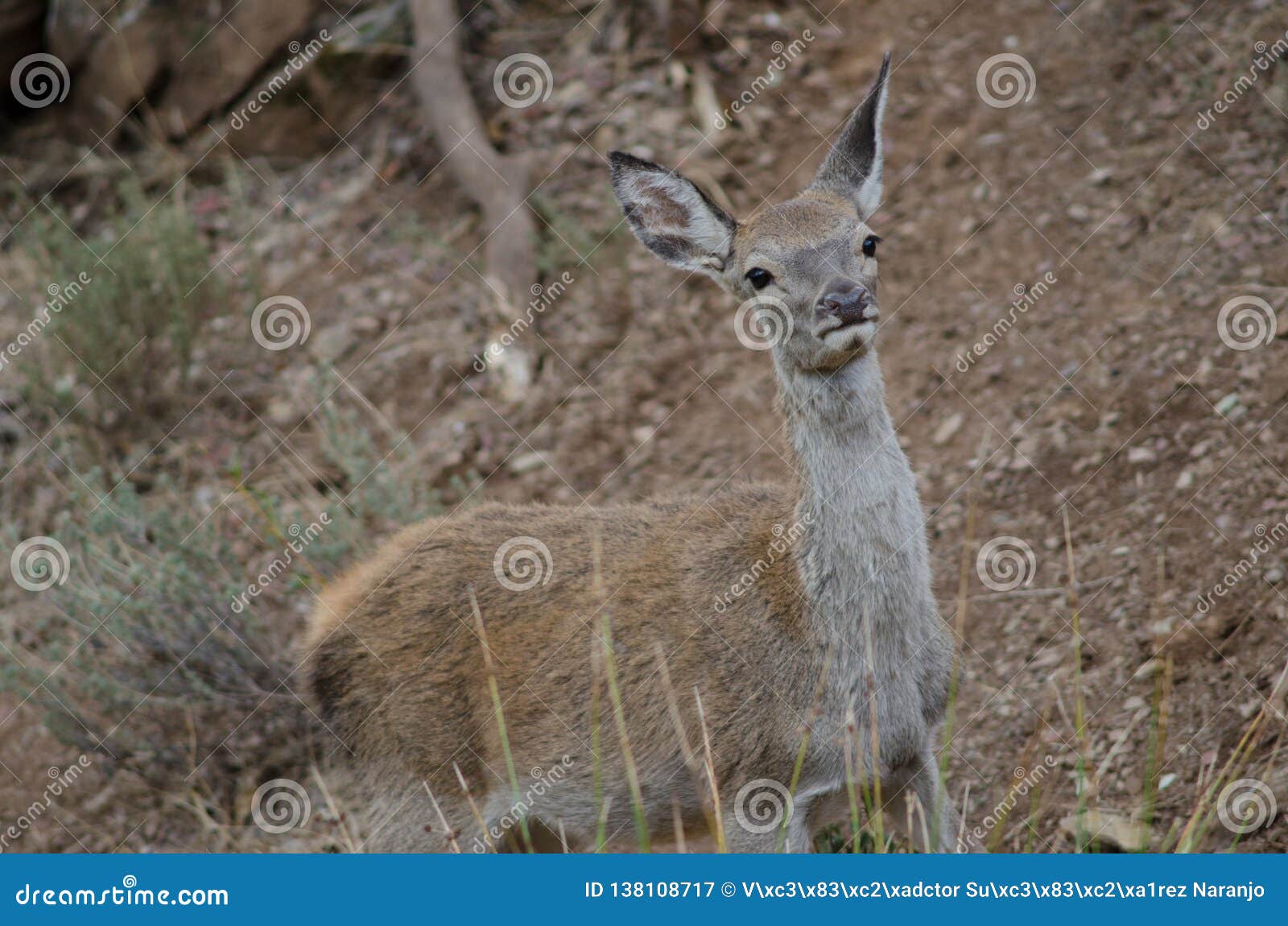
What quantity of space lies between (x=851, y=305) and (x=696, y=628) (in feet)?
4.78

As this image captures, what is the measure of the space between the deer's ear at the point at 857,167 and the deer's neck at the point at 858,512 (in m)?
1.02

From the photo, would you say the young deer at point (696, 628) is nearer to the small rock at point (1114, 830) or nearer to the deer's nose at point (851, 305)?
the deer's nose at point (851, 305)

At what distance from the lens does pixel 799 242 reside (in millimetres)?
5230

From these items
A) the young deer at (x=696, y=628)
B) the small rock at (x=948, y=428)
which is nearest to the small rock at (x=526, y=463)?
the young deer at (x=696, y=628)

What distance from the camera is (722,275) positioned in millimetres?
5711

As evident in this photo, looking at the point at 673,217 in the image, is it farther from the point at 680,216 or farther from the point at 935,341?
the point at 935,341

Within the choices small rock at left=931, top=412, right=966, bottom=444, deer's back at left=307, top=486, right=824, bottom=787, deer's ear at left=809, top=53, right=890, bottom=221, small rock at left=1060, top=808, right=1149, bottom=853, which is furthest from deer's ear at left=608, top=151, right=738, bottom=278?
small rock at left=1060, top=808, right=1149, bottom=853

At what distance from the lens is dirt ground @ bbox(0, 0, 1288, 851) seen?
6.05 meters

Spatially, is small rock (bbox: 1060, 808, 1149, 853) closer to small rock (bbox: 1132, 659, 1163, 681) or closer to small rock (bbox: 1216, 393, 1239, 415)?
small rock (bbox: 1132, 659, 1163, 681)

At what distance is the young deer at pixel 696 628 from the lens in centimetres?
505

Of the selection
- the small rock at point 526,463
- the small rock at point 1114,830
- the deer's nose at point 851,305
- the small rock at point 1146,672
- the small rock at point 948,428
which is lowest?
the small rock at point 1114,830

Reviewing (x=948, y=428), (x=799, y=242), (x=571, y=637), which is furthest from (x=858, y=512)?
(x=948, y=428)

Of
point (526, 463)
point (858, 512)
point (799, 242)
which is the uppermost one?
point (799, 242)

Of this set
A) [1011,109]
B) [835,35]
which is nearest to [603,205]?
[835,35]
